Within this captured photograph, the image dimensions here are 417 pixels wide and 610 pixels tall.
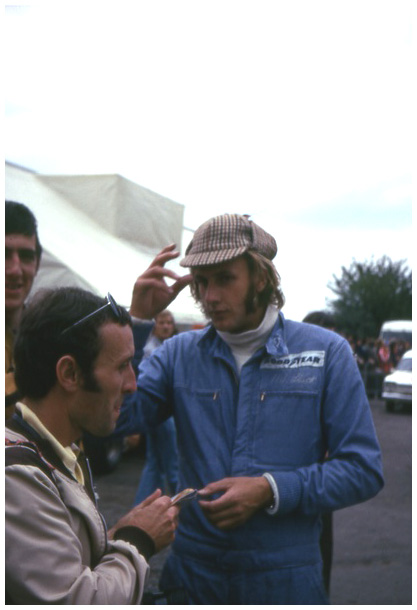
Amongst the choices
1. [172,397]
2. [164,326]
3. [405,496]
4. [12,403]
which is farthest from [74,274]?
[405,496]

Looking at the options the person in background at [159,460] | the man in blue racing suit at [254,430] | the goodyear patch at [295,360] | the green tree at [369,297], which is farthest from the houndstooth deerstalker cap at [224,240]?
the green tree at [369,297]

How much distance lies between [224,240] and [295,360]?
1.33 feet

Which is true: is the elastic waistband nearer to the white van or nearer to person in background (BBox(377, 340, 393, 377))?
person in background (BBox(377, 340, 393, 377))

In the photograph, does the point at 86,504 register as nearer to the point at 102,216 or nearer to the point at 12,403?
the point at 12,403

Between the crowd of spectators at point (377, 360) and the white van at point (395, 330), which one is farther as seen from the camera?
the white van at point (395, 330)

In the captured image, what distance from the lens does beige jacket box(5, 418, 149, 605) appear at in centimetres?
118

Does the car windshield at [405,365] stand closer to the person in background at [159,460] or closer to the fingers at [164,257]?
the person in background at [159,460]

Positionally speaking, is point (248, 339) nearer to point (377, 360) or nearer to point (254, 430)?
point (254, 430)

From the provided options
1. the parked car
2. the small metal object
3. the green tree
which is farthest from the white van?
the small metal object

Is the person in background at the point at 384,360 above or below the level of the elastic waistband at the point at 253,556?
below

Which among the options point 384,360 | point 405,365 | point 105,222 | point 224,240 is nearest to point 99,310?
point 224,240

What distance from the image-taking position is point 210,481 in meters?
1.94

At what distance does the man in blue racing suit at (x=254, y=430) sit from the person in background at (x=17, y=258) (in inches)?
17.6

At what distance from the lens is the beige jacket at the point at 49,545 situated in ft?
3.89
